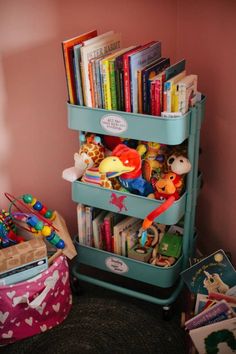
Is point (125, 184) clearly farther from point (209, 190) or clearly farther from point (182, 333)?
point (182, 333)

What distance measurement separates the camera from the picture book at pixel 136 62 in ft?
4.90

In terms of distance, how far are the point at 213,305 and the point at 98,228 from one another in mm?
585

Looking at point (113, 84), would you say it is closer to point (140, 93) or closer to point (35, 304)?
point (140, 93)

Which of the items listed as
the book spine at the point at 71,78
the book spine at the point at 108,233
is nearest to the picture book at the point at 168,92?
the book spine at the point at 71,78

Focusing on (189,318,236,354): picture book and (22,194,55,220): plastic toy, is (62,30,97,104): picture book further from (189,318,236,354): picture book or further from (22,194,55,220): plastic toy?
(189,318,236,354): picture book

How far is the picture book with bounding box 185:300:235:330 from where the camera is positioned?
1464 millimetres

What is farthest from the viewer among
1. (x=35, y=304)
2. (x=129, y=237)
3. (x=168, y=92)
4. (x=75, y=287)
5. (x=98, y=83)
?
(x=75, y=287)

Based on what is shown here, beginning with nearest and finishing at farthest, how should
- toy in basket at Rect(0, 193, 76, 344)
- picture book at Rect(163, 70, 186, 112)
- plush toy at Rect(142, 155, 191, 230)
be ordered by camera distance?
picture book at Rect(163, 70, 186, 112), plush toy at Rect(142, 155, 191, 230), toy in basket at Rect(0, 193, 76, 344)

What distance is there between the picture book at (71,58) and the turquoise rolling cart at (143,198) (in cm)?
5

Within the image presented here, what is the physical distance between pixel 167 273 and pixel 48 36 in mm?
1092

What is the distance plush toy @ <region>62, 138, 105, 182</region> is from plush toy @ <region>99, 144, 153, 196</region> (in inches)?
4.2

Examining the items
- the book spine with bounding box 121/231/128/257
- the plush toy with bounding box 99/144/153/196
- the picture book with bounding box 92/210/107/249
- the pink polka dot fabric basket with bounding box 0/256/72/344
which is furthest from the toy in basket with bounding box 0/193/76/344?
the plush toy with bounding box 99/144/153/196

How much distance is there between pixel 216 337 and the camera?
4.85 feet

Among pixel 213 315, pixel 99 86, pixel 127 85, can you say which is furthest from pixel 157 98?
pixel 213 315
